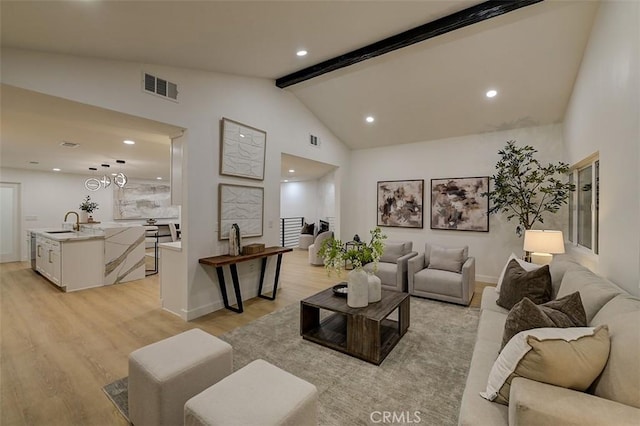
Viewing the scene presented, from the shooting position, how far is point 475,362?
1.73 metres

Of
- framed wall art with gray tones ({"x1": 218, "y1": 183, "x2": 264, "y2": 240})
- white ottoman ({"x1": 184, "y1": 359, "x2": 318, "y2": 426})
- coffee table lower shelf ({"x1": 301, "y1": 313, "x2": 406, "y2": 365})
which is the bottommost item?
coffee table lower shelf ({"x1": 301, "y1": 313, "x2": 406, "y2": 365})

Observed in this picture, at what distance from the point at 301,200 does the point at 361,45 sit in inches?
271

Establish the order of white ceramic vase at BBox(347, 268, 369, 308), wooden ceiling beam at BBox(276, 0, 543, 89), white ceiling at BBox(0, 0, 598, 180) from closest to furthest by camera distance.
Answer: white ceiling at BBox(0, 0, 598, 180) < white ceramic vase at BBox(347, 268, 369, 308) < wooden ceiling beam at BBox(276, 0, 543, 89)

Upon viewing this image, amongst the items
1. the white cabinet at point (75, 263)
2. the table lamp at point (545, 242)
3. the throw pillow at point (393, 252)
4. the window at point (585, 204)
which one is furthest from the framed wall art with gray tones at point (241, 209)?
the window at point (585, 204)

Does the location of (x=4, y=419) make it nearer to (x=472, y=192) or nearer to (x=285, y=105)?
(x=285, y=105)

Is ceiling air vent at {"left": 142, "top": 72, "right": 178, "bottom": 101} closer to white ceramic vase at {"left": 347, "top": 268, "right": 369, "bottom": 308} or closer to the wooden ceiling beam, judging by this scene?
the wooden ceiling beam

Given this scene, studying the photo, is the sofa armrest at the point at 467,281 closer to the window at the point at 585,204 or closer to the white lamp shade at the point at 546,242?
the white lamp shade at the point at 546,242

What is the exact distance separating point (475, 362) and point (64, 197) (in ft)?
34.1

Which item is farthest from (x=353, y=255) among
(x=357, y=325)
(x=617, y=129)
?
(x=617, y=129)

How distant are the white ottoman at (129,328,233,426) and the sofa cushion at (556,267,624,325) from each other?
2.35 meters

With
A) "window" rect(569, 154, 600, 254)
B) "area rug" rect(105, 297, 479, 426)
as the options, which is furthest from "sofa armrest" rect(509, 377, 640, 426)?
"window" rect(569, 154, 600, 254)

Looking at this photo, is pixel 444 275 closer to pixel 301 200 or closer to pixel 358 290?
pixel 358 290

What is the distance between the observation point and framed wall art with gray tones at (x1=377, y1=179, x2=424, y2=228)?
585 centimetres

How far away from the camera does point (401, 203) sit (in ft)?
19.9
